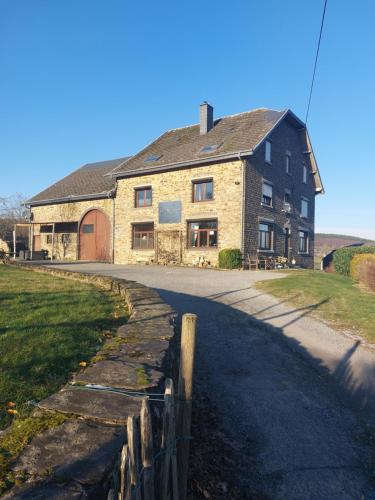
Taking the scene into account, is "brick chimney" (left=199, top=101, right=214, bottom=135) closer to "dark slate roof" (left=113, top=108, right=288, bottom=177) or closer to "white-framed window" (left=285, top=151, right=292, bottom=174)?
"dark slate roof" (left=113, top=108, right=288, bottom=177)

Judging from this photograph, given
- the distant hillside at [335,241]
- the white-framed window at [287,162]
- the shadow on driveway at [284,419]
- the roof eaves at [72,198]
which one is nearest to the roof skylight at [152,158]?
the roof eaves at [72,198]

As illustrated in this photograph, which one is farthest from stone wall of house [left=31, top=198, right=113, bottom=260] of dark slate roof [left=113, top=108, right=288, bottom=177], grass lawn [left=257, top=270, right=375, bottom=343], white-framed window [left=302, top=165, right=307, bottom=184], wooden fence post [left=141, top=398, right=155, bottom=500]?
wooden fence post [left=141, top=398, right=155, bottom=500]

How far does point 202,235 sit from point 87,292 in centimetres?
1379

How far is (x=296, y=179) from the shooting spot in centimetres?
2550

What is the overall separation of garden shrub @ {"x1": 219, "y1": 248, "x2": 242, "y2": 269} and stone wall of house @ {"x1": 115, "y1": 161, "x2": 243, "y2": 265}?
57 centimetres

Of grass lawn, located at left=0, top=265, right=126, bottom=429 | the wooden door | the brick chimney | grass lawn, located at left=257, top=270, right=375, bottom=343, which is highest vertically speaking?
the brick chimney

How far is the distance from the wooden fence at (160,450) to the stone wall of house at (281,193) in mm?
16976

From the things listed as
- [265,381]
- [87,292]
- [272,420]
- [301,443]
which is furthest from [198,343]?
[87,292]

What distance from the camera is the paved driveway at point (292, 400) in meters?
2.60

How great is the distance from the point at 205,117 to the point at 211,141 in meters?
2.75

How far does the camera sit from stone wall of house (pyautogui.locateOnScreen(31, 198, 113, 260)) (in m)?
24.8

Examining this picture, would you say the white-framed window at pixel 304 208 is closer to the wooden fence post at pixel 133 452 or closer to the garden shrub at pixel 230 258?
the garden shrub at pixel 230 258

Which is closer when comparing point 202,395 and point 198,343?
point 202,395

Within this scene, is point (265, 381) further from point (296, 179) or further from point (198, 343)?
point (296, 179)
